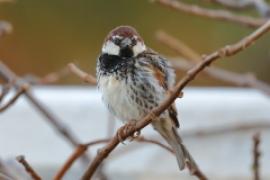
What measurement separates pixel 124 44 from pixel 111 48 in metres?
0.05

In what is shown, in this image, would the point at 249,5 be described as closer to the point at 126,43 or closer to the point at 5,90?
the point at 126,43

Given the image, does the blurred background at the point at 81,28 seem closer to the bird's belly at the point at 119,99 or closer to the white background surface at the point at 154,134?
the white background surface at the point at 154,134

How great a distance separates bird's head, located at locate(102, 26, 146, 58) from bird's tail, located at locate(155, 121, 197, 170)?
0.70ft

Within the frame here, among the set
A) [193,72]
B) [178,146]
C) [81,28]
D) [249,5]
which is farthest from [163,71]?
[81,28]

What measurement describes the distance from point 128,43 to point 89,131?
112cm

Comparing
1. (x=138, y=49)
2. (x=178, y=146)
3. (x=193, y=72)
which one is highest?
(x=138, y=49)

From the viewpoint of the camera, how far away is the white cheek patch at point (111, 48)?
2.18 metres

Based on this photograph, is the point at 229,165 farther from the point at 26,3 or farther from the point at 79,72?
the point at 26,3

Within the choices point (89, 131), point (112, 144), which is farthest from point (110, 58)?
point (89, 131)

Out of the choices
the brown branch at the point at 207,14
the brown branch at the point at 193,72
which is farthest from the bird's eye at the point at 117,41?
the brown branch at the point at 193,72

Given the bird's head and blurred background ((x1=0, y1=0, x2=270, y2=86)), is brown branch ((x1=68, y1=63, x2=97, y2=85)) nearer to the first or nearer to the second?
the bird's head

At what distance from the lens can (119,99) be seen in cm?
221

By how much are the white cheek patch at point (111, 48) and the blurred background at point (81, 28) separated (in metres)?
3.91

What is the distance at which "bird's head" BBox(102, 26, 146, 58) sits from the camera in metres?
2.11
